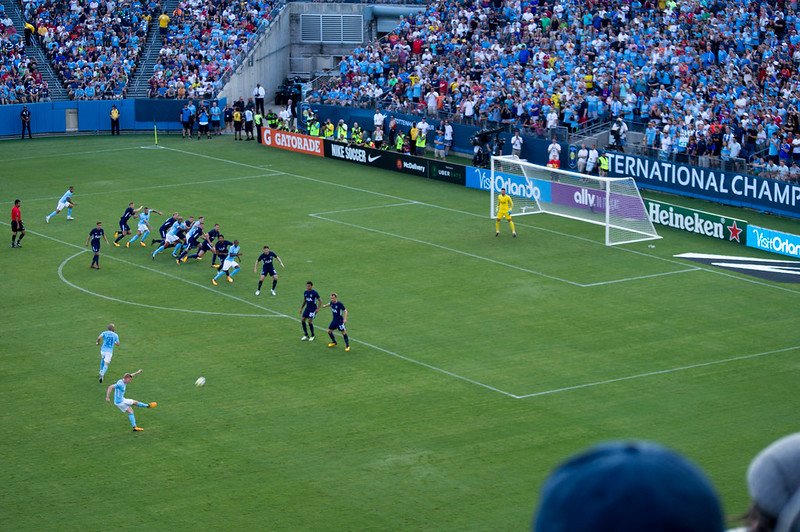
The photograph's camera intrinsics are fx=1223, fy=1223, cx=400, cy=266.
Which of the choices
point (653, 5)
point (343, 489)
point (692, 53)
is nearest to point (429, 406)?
point (343, 489)

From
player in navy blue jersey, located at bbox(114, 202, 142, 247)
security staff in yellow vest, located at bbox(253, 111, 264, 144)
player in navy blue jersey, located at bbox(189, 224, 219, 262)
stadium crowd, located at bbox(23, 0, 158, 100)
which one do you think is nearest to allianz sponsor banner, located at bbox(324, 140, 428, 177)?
security staff in yellow vest, located at bbox(253, 111, 264, 144)

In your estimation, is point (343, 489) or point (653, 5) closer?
point (343, 489)

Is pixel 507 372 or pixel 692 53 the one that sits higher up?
pixel 692 53

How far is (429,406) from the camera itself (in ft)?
82.1

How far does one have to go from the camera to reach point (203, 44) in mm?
68688

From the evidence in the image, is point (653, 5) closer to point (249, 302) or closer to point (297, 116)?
point (297, 116)

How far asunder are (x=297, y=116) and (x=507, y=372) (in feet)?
130

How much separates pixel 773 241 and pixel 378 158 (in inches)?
833

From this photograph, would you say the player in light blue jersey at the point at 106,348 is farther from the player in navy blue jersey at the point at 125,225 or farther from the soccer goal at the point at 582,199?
the soccer goal at the point at 582,199

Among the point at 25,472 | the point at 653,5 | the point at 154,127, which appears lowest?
the point at 25,472

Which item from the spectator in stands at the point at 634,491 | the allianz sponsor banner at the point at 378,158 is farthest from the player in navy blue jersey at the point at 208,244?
the spectator in stands at the point at 634,491

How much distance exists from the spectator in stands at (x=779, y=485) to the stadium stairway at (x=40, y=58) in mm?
65947

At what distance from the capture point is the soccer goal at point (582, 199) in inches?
1604

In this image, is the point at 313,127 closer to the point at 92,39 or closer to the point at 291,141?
the point at 291,141
